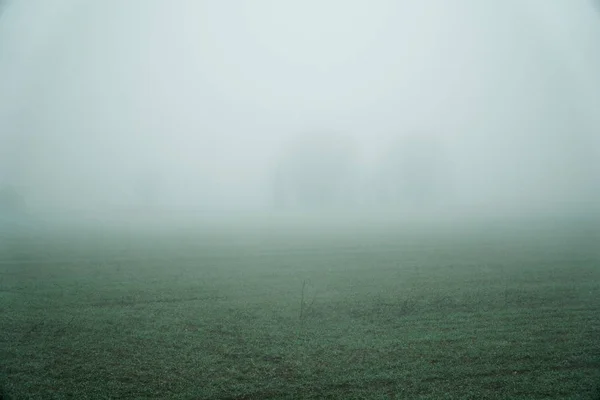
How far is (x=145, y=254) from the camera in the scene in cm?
3603

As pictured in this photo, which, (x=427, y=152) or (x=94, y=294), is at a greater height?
(x=427, y=152)

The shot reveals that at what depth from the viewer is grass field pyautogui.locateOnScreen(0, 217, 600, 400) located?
10.8m

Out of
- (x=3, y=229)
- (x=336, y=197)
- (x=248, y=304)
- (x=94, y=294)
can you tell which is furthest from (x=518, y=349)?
(x=336, y=197)

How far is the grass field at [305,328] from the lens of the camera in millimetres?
10836

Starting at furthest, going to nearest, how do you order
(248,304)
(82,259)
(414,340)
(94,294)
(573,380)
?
(82,259) → (94,294) → (248,304) → (414,340) → (573,380)

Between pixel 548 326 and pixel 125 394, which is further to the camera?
pixel 548 326

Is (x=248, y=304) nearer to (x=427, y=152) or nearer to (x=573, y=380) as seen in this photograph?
(x=573, y=380)

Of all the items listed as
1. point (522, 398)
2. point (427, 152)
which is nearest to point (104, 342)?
point (522, 398)

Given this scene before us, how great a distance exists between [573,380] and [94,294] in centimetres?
2324

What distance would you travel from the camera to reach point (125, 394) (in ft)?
34.2

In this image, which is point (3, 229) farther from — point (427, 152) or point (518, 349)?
point (427, 152)

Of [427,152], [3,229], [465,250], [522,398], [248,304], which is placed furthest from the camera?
[427,152]

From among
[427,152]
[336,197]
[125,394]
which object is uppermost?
[427,152]

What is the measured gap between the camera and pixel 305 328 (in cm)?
1566
